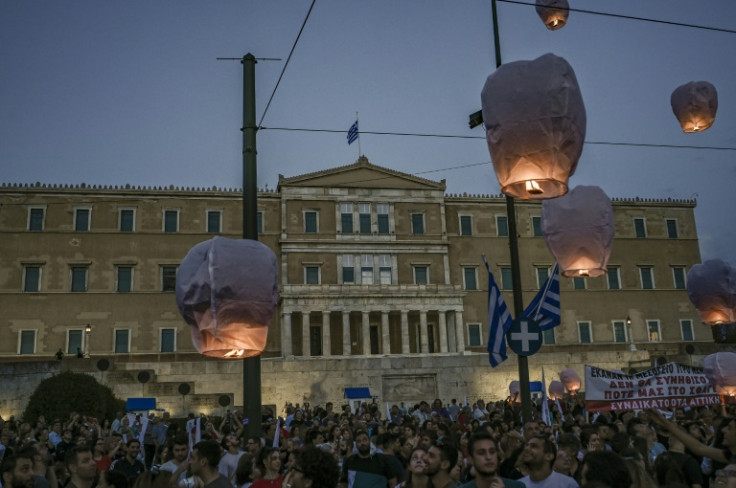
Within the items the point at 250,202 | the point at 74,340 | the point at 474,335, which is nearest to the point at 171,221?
the point at 74,340

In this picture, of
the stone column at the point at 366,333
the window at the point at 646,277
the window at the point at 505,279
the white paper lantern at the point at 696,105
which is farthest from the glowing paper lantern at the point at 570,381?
the window at the point at 646,277

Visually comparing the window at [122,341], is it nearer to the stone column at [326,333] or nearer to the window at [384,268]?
the stone column at [326,333]

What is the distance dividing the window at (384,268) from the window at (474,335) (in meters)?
5.54

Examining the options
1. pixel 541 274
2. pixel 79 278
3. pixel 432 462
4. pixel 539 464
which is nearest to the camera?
pixel 432 462

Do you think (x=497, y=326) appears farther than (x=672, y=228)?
No

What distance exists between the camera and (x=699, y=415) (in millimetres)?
12141

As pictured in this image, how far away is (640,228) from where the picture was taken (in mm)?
47094

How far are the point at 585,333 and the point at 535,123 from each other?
40925 mm

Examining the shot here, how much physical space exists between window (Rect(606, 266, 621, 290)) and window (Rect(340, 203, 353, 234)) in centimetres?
1663

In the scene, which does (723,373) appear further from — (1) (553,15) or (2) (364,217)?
(2) (364,217)

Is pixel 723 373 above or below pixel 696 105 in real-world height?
below

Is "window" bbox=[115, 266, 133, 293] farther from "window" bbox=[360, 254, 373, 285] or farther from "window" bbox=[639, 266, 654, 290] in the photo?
"window" bbox=[639, 266, 654, 290]

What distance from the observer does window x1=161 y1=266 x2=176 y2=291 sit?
39.8 metres

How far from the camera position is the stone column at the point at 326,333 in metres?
38.8
